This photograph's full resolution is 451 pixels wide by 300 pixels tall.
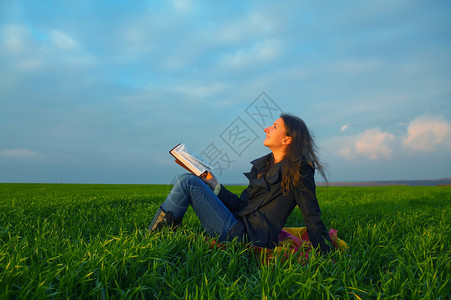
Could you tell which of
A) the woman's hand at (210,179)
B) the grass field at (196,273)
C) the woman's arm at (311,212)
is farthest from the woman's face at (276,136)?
the grass field at (196,273)

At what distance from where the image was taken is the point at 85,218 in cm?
550

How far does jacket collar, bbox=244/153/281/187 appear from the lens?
3.39m

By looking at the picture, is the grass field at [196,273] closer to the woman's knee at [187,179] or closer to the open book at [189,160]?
the woman's knee at [187,179]

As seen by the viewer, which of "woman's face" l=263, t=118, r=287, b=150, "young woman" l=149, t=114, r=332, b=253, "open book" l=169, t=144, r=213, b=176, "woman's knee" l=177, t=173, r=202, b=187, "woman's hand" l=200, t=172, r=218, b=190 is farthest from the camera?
"woman's hand" l=200, t=172, r=218, b=190

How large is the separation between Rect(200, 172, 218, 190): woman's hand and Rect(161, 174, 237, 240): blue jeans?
202 mm

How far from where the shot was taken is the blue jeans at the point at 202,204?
11.1 ft

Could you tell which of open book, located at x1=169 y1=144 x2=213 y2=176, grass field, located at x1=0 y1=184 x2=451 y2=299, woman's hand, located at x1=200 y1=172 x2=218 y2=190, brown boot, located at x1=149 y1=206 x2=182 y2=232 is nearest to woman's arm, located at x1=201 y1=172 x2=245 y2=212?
woman's hand, located at x1=200 y1=172 x2=218 y2=190

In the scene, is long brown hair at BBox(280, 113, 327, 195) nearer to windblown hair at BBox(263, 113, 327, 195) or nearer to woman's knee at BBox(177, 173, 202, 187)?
windblown hair at BBox(263, 113, 327, 195)

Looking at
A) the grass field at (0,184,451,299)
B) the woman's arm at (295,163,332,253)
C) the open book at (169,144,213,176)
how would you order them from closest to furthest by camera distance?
1. the grass field at (0,184,451,299)
2. the woman's arm at (295,163,332,253)
3. the open book at (169,144,213,176)

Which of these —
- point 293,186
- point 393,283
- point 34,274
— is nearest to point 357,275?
point 393,283

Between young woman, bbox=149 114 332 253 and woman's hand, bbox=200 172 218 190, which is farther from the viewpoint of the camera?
woman's hand, bbox=200 172 218 190

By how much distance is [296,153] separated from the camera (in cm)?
346

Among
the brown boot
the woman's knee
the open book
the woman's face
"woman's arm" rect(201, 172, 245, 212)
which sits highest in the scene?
the woman's face

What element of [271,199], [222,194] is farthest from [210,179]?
[271,199]
